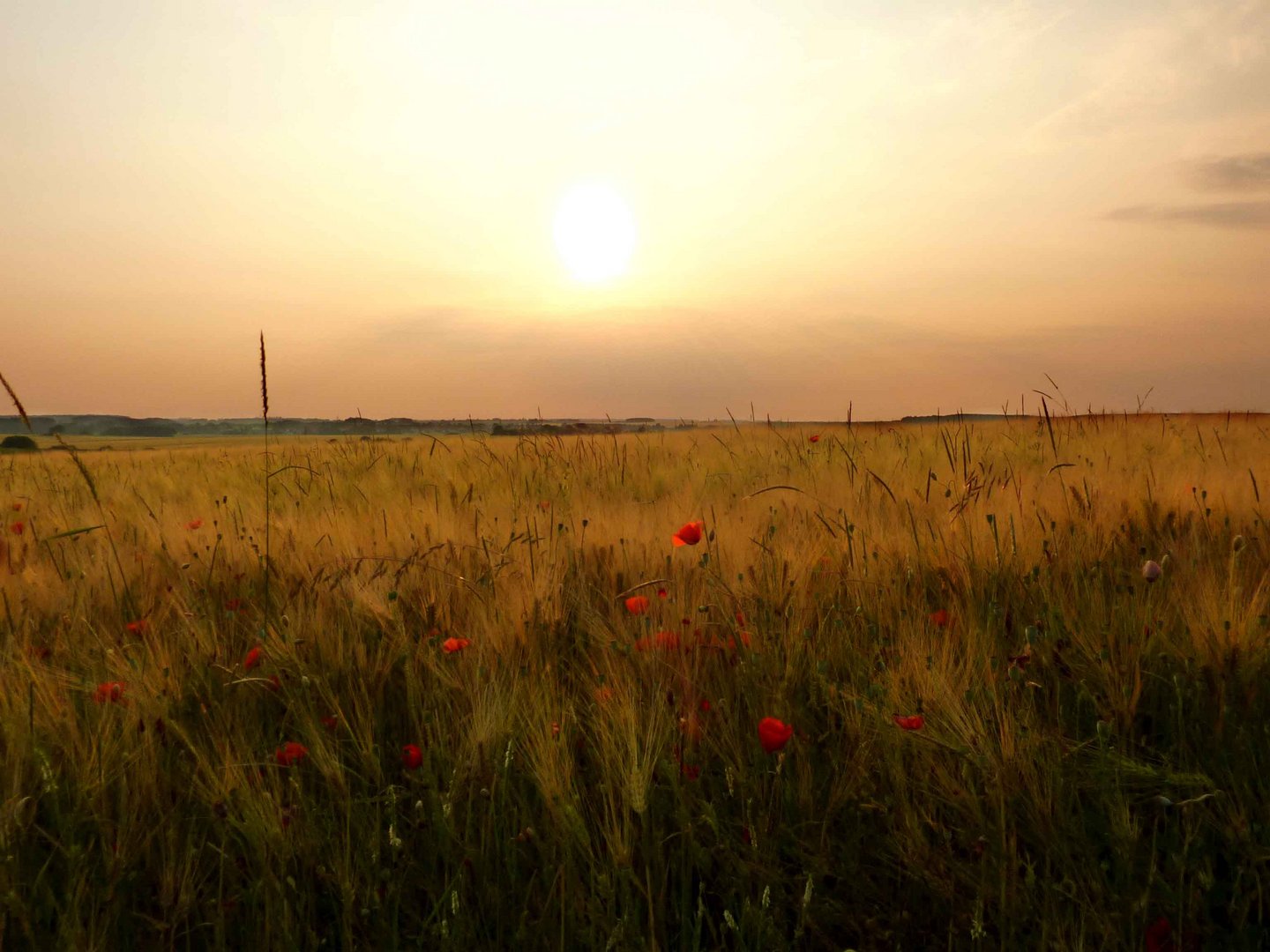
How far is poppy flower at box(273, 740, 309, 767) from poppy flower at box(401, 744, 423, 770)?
182 millimetres

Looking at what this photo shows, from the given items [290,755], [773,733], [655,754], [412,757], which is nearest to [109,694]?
[290,755]

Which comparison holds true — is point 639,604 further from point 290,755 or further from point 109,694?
point 109,694

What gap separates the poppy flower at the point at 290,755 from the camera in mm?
1377

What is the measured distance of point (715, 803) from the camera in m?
1.32

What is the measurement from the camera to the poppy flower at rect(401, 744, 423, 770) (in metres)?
1.37

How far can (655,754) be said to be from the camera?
1346 mm

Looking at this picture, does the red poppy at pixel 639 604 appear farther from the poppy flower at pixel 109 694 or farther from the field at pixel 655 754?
the poppy flower at pixel 109 694

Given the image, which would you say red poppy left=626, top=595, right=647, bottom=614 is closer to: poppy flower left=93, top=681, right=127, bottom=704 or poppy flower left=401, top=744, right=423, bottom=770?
poppy flower left=401, top=744, right=423, bottom=770

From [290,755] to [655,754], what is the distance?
67cm

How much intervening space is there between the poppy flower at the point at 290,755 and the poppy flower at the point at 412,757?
18 centimetres

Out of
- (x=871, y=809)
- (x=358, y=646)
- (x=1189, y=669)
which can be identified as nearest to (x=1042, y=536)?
(x=1189, y=669)

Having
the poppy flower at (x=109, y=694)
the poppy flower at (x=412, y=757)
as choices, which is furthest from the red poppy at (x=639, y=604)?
the poppy flower at (x=109, y=694)

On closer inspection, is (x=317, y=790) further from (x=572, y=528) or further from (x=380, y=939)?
(x=572, y=528)

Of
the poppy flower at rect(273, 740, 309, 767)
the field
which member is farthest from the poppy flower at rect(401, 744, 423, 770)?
the poppy flower at rect(273, 740, 309, 767)
